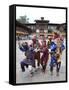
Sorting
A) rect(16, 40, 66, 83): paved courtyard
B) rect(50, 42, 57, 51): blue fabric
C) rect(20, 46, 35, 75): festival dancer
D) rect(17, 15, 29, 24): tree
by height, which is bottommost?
rect(16, 40, 66, 83): paved courtyard

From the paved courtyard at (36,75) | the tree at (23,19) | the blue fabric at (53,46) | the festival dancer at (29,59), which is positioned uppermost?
the tree at (23,19)

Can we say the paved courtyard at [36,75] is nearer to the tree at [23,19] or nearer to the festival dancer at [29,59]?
the festival dancer at [29,59]

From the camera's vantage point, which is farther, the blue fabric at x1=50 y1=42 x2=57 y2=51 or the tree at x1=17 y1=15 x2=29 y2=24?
the blue fabric at x1=50 y1=42 x2=57 y2=51

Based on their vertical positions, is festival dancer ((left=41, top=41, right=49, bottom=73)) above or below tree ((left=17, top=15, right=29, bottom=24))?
below

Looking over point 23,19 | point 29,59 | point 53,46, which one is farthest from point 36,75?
point 23,19

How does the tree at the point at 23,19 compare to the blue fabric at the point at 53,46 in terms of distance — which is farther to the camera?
the blue fabric at the point at 53,46

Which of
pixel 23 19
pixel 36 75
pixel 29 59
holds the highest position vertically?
pixel 23 19

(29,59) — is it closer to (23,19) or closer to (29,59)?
(29,59)

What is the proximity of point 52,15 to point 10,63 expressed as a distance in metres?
0.41

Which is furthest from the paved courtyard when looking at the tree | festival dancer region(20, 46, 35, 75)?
the tree

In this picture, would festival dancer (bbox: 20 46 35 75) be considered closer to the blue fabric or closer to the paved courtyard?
the paved courtyard

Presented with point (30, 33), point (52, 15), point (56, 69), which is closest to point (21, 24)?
point (30, 33)

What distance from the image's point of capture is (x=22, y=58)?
2.19 meters

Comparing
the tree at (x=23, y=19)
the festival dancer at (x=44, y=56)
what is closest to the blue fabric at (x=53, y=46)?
the festival dancer at (x=44, y=56)
